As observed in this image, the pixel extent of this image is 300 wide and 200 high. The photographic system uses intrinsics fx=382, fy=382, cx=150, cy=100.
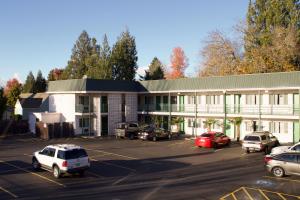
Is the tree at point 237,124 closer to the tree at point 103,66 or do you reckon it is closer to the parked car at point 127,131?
the parked car at point 127,131

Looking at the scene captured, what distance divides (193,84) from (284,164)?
20756 mm

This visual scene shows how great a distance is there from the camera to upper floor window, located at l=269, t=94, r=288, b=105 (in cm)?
3522

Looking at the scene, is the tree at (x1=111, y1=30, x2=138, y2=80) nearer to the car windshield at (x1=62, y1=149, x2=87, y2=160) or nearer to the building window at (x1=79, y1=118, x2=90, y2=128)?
the building window at (x1=79, y1=118, x2=90, y2=128)

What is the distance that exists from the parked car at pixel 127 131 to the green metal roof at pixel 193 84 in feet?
16.5

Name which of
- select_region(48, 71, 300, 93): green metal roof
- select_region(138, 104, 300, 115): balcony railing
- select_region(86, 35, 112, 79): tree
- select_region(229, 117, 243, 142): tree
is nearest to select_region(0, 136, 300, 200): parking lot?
select_region(229, 117, 243, 142): tree

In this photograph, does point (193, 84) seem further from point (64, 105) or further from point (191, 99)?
point (64, 105)

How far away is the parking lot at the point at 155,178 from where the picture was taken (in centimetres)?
1750

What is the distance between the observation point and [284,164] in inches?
812

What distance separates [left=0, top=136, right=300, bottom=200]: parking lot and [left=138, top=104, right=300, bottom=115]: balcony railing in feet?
19.6

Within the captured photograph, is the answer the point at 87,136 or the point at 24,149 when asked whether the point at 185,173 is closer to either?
the point at 24,149

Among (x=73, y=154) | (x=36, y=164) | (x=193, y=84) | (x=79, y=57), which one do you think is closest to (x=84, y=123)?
(x=193, y=84)

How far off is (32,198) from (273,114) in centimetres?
2406

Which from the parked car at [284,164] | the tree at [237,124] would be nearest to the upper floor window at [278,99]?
the tree at [237,124]

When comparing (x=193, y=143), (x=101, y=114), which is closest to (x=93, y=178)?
(x=193, y=143)
